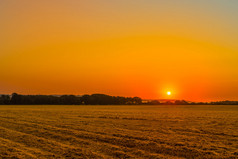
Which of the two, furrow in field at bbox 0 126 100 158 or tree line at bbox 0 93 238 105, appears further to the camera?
tree line at bbox 0 93 238 105

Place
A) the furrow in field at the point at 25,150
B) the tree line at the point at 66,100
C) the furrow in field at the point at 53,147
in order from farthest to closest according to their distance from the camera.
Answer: the tree line at the point at 66,100 < the furrow in field at the point at 53,147 < the furrow in field at the point at 25,150

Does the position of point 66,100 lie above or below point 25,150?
above

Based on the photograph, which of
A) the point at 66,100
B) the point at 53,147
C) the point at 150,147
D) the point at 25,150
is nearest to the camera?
the point at 25,150

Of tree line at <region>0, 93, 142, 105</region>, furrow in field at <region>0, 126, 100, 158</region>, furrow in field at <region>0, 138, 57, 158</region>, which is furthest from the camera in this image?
tree line at <region>0, 93, 142, 105</region>

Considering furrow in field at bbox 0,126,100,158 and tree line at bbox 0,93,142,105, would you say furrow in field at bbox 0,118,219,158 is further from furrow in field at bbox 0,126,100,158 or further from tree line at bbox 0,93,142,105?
tree line at bbox 0,93,142,105

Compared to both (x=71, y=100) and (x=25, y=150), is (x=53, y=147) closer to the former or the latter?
(x=25, y=150)

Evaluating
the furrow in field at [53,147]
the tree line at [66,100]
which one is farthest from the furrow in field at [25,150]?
the tree line at [66,100]

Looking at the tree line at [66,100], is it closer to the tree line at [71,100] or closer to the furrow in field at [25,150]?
the tree line at [71,100]

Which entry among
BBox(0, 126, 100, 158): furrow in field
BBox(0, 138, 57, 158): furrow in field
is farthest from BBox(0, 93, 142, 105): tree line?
BBox(0, 138, 57, 158): furrow in field

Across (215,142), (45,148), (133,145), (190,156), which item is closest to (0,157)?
(45,148)

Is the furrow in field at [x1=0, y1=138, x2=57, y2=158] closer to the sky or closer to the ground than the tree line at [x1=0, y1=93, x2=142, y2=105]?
closer to the ground

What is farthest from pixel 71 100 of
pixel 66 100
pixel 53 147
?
pixel 53 147

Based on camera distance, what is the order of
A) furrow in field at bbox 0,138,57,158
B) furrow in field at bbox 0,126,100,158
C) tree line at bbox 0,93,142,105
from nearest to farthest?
furrow in field at bbox 0,138,57,158, furrow in field at bbox 0,126,100,158, tree line at bbox 0,93,142,105

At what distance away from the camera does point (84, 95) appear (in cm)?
13688
